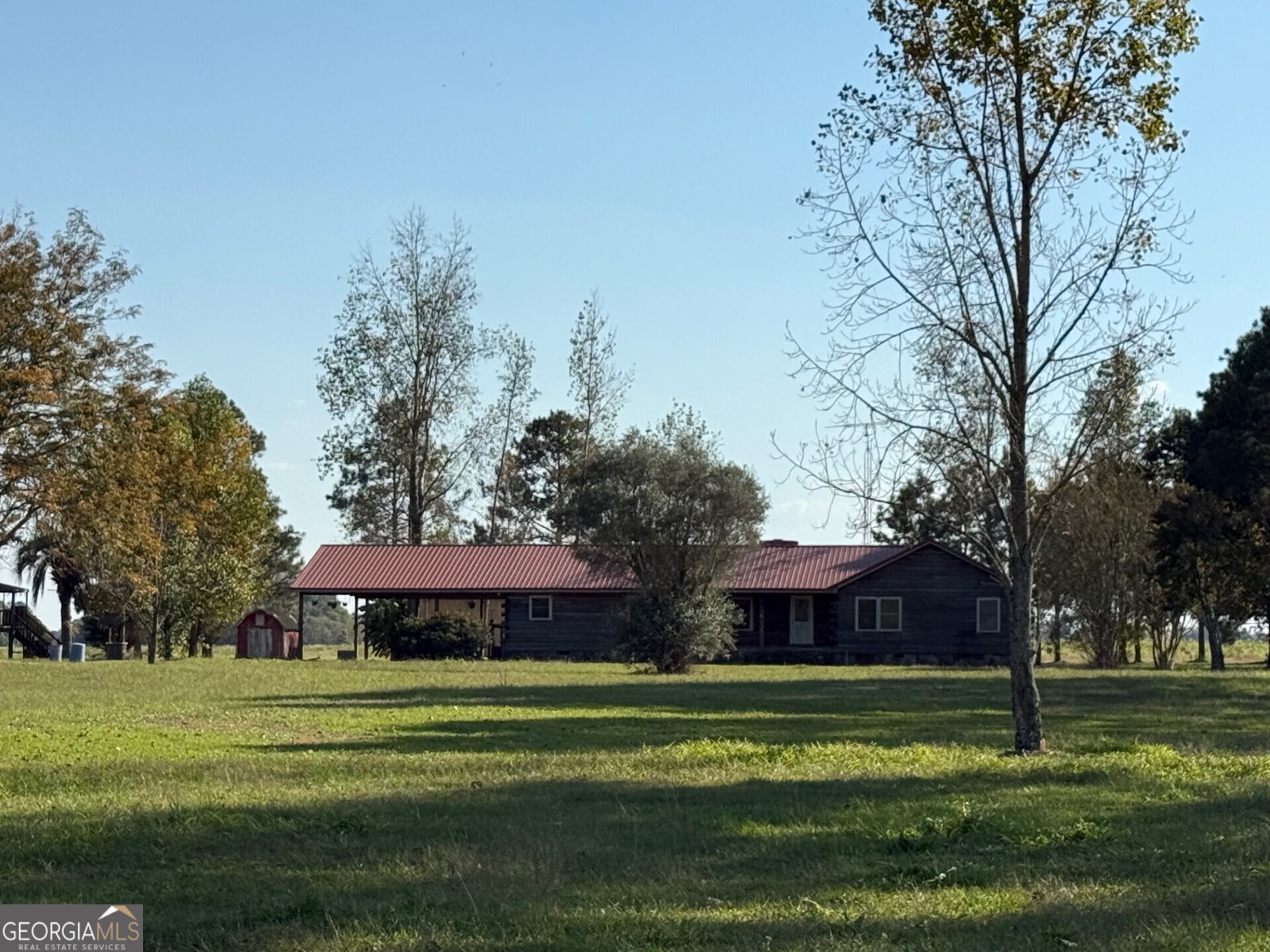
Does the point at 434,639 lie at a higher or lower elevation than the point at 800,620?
lower

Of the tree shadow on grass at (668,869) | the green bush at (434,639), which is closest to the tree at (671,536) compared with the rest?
the green bush at (434,639)

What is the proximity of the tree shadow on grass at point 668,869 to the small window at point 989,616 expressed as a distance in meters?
50.8

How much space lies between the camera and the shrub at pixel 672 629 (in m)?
49.3

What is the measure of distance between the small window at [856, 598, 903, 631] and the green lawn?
131 feet

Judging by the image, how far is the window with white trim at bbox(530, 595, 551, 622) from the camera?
6650 cm

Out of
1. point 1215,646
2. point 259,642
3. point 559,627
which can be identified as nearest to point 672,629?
point 559,627

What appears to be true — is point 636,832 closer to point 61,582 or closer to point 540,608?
point 540,608

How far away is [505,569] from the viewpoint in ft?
222

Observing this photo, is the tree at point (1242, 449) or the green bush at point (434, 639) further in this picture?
the green bush at point (434, 639)

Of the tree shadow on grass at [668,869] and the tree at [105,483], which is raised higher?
the tree at [105,483]

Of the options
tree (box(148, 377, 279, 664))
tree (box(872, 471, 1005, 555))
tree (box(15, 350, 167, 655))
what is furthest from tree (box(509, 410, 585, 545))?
tree (box(872, 471, 1005, 555))

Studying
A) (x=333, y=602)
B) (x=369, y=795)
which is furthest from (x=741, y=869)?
(x=333, y=602)

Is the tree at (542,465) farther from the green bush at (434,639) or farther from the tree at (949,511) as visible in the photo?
the tree at (949,511)

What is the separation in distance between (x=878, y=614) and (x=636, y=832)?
179 ft
